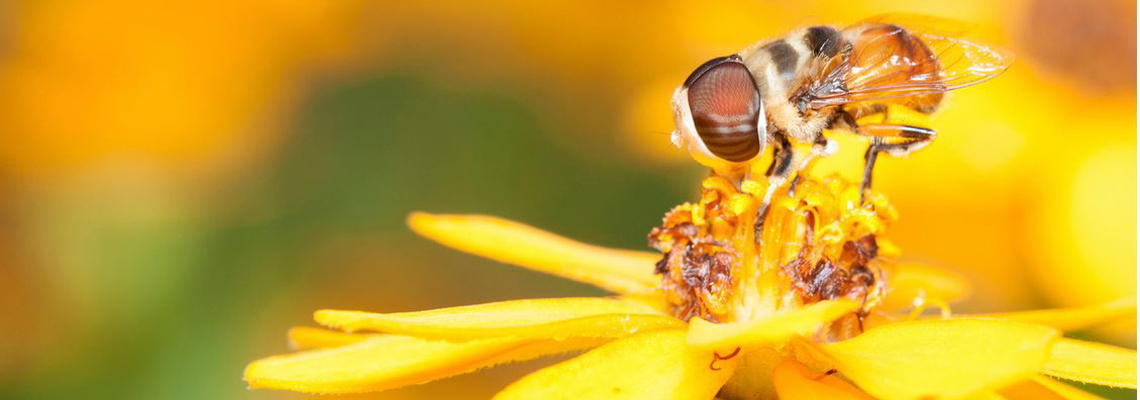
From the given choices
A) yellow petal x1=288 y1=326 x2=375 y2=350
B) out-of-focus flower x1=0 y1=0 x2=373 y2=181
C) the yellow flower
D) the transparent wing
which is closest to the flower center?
the yellow flower

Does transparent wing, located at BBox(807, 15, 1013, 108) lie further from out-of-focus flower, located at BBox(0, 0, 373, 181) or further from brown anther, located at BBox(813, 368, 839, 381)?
out-of-focus flower, located at BBox(0, 0, 373, 181)

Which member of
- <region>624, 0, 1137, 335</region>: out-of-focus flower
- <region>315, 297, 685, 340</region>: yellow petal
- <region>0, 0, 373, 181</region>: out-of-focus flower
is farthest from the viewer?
<region>0, 0, 373, 181</region>: out-of-focus flower

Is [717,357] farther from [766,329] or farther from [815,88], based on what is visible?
[815,88]

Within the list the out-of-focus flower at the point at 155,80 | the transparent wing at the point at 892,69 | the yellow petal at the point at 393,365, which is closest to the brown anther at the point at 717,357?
the yellow petal at the point at 393,365

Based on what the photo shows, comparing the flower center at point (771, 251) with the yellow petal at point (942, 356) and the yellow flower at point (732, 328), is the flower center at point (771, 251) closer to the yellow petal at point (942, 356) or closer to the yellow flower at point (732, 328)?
the yellow flower at point (732, 328)

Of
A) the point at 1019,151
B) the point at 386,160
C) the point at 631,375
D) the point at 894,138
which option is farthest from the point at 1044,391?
the point at 386,160
